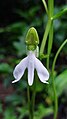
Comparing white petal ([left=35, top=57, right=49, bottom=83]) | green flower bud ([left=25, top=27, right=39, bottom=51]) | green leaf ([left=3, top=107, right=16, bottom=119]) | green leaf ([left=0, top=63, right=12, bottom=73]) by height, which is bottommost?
Result: green leaf ([left=3, top=107, right=16, bottom=119])

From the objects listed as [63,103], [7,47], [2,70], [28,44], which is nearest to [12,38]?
[7,47]

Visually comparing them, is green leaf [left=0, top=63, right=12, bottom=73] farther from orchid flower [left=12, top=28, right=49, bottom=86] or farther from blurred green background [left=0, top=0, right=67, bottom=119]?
orchid flower [left=12, top=28, right=49, bottom=86]

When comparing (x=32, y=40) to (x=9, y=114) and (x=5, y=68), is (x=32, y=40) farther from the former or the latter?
(x=9, y=114)

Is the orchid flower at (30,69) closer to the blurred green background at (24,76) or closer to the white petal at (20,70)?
the white petal at (20,70)

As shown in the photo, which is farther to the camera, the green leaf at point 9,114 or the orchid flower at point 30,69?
the green leaf at point 9,114

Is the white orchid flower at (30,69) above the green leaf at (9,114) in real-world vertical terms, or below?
above

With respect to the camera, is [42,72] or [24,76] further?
[24,76]

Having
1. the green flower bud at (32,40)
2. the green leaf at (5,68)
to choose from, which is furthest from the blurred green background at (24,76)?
the green flower bud at (32,40)

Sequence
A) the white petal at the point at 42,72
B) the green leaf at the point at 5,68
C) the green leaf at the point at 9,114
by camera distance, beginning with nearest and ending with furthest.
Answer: the white petal at the point at 42,72
the green leaf at the point at 5,68
the green leaf at the point at 9,114

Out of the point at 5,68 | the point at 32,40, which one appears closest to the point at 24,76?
the point at 5,68

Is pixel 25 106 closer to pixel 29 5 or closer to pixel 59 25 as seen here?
pixel 59 25

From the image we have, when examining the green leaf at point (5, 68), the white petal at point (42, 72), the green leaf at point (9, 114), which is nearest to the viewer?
the white petal at point (42, 72)

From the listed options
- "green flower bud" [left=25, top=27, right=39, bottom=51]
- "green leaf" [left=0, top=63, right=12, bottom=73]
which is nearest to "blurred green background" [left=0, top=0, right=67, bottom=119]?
"green leaf" [left=0, top=63, right=12, bottom=73]
